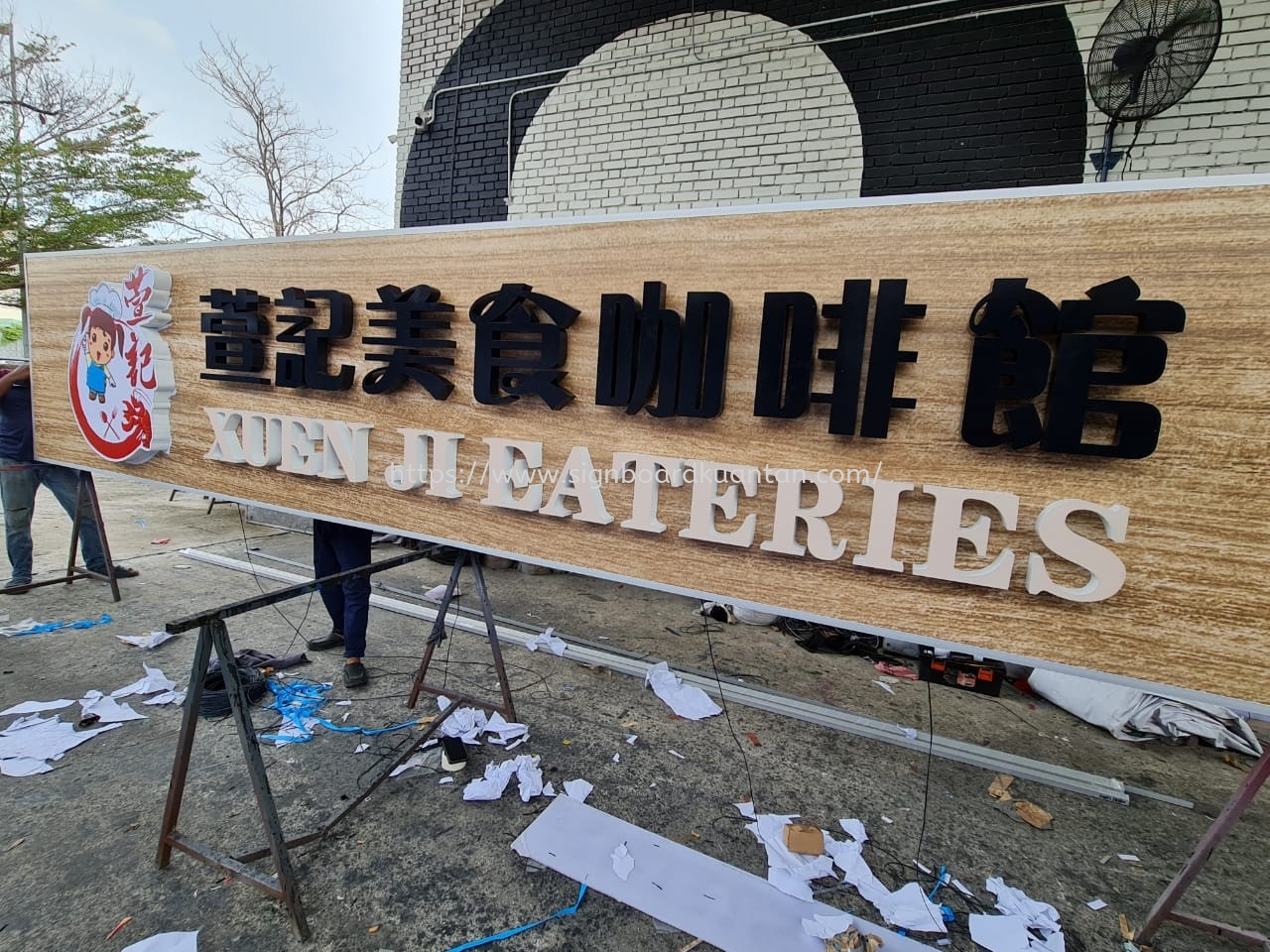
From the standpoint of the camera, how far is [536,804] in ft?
7.38

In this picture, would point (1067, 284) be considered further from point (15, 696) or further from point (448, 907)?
point (15, 696)

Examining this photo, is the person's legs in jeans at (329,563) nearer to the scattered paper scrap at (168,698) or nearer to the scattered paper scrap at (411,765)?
the scattered paper scrap at (168,698)

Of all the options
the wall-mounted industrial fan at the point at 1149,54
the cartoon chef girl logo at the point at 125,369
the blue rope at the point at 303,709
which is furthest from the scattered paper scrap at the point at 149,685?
the wall-mounted industrial fan at the point at 1149,54

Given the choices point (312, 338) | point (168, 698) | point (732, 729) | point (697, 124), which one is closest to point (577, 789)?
point (732, 729)

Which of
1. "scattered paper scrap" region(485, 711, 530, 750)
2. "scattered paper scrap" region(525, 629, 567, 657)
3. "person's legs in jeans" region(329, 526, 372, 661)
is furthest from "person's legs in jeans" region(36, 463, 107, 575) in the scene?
"scattered paper scrap" region(485, 711, 530, 750)

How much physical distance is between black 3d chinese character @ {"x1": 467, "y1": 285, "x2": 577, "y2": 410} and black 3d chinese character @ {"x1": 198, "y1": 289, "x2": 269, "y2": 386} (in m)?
1.00

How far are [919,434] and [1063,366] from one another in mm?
298

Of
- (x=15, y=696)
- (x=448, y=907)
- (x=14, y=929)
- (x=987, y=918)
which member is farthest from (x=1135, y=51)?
(x=15, y=696)

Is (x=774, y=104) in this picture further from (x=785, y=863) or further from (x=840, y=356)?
(x=785, y=863)

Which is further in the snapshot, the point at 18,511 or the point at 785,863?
the point at 18,511

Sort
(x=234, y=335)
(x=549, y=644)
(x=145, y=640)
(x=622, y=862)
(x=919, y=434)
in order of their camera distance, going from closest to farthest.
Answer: (x=919, y=434), (x=622, y=862), (x=234, y=335), (x=145, y=640), (x=549, y=644)

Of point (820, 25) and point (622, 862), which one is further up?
point (820, 25)

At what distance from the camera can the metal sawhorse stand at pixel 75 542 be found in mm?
3762

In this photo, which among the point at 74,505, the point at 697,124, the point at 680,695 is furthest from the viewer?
the point at 697,124
